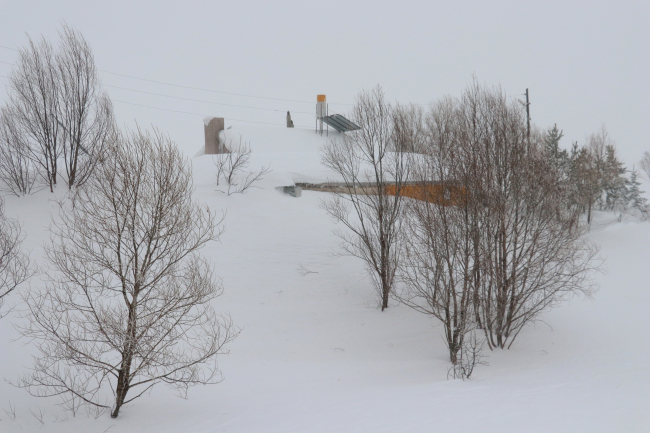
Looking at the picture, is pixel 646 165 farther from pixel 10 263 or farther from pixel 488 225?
pixel 10 263

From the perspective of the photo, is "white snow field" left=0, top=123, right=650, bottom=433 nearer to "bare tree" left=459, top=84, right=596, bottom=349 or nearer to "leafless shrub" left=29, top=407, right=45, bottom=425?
"leafless shrub" left=29, top=407, right=45, bottom=425

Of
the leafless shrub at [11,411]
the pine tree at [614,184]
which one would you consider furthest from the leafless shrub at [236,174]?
the pine tree at [614,184]

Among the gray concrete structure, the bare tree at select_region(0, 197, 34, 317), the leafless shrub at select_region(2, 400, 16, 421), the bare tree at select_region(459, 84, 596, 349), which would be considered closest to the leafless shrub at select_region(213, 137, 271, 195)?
the gray concrete structure

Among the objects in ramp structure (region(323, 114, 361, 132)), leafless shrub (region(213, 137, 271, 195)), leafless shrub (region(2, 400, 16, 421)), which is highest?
ramp structure (region(323, 114, 361, 132))

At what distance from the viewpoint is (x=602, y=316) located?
16.0 metres

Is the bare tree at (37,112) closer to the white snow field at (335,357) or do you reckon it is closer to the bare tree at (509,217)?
the white snow field at (335,357)

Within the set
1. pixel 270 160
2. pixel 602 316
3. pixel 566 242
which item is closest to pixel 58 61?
pixel 270 160

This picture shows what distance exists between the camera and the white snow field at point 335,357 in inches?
315

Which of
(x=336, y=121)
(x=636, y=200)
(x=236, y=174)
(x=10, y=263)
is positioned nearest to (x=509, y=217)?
(x=236, y=174)

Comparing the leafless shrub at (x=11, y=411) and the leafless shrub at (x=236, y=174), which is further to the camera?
the leafless shrub at (x=236, y=174)

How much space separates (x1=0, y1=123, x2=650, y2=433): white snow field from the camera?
315 inches

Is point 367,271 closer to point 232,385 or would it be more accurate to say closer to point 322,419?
point 232,385

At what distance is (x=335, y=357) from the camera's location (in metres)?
12.8

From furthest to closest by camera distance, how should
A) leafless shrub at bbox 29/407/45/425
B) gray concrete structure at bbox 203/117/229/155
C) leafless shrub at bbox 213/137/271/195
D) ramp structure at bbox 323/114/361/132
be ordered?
ramp structure at bbox 323/114/361/132 → gray concrete structure at bbox 203/117/229/155 → leafless shrub at bbox 213/137/271/195 → leafless shrub at bbox 29/407/45/425
